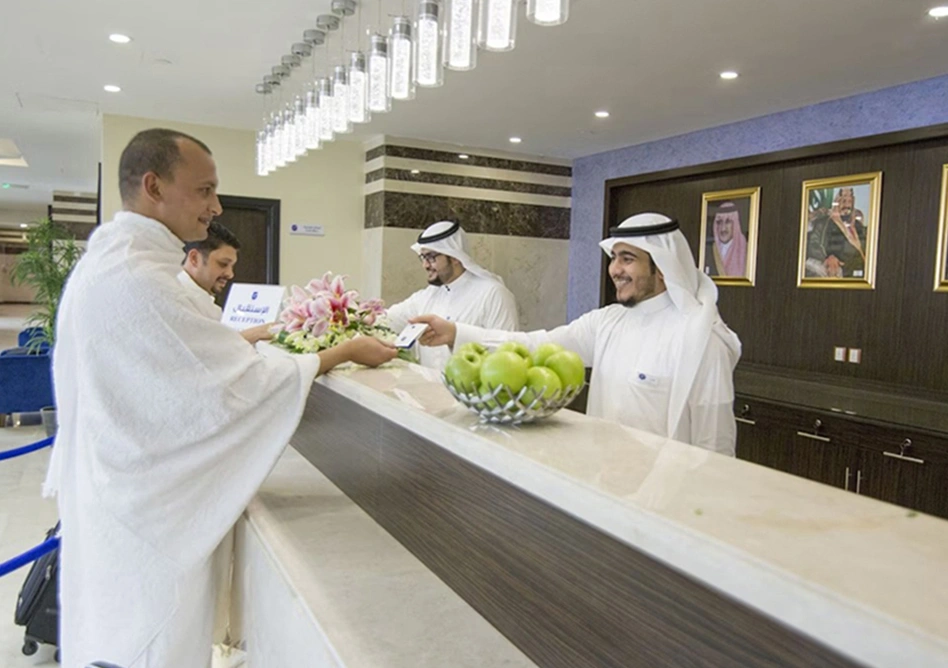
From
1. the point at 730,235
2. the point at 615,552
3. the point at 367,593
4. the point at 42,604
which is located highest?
the point at 730,235

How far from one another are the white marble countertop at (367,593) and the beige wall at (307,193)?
5.05 meters

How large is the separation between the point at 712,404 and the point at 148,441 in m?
1.65

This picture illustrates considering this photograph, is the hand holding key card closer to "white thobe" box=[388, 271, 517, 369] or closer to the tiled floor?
"white thobe" box=[388, 271, 517, 369]

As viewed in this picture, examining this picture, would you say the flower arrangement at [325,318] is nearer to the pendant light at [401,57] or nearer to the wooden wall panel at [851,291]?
the pendant light at [401,57]

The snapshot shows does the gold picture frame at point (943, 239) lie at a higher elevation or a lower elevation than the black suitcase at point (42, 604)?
higher

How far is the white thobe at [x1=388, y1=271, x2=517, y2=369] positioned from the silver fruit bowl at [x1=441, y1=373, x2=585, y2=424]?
2.48 meters

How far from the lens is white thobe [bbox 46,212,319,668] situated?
139 centimetres

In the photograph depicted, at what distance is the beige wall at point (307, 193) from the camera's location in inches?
244

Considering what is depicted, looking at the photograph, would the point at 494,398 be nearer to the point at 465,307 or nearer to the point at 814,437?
the point at 465,307

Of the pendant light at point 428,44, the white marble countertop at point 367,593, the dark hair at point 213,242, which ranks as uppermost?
the pendant light at point 428,44

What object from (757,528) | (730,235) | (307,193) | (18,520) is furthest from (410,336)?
(307,193)

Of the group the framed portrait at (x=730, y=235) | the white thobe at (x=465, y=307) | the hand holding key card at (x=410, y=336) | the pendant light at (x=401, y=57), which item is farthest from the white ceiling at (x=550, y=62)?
the hand holding key card at (x=410, y=336)

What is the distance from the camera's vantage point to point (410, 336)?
2.16m

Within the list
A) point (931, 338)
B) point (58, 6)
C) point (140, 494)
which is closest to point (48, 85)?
point (58, 6)
